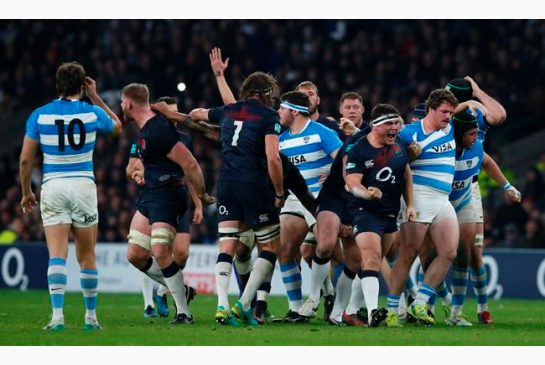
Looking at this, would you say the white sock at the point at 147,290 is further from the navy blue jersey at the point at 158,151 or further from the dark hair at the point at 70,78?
the dark hair at the point at 70,78

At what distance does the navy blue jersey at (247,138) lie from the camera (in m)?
12.6

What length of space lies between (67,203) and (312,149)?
318 cm

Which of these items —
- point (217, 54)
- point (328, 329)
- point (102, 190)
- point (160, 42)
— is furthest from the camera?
point (160, 42)

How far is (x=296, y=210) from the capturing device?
1369 cm

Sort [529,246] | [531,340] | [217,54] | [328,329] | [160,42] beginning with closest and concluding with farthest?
[531,340]
[328,329]
[217,54]
[529,246]
[160,42]

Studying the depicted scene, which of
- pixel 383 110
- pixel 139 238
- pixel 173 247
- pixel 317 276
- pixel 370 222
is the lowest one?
pixel 317 276

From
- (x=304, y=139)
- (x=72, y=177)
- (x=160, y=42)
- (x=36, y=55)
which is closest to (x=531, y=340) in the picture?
(x=304, y=139)

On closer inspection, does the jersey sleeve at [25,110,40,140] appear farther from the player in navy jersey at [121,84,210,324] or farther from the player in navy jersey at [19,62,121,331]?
the player in navy jersey at [121,84,210,324]

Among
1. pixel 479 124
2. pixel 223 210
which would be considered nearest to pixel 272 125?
pixel 223 210

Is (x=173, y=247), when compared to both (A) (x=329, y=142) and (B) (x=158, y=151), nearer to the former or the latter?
(B) (x=158, y=151)

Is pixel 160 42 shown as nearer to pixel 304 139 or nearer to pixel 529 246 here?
pixel 529 246

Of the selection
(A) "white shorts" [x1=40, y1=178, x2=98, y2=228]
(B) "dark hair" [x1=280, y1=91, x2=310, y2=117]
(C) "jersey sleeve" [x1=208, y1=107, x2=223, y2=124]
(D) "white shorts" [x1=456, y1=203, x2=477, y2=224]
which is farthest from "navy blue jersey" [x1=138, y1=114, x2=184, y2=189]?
(D) "white shorts" [x1=456, y1=203, x2=477, y2=224]

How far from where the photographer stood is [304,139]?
45.1 ft

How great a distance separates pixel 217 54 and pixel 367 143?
6.55 feet
